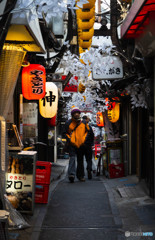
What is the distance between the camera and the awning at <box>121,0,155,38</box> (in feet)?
23.3

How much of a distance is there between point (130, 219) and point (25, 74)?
519 cm

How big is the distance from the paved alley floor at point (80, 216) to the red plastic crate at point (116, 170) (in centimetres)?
309

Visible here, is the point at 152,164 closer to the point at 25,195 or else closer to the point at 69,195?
the point at 69,195

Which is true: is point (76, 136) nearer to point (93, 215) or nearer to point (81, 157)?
point (81, 157)

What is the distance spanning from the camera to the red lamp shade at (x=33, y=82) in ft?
33.9

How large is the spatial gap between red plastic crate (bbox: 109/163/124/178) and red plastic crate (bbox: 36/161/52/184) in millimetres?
6431

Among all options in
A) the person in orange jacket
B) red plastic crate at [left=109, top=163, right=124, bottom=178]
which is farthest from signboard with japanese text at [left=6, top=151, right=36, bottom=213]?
red plastic crate at [left=109, top=163, right=124, bottom=178]

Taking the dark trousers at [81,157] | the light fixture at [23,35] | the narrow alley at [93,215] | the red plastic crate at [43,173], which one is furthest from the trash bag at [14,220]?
the dark trousers at [81,157]

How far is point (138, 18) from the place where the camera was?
26.4ft

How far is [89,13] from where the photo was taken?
11.8 m

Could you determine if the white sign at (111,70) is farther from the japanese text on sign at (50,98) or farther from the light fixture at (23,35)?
the light fixture at (23,35)

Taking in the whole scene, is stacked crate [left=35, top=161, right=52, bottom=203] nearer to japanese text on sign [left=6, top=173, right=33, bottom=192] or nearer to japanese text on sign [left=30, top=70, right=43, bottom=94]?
japanese text on sign [left=6, top=173, right=33, bottom=192]

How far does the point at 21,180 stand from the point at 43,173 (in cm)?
100

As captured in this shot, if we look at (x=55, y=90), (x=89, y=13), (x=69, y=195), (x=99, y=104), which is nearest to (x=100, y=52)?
(x=89, y=13)
